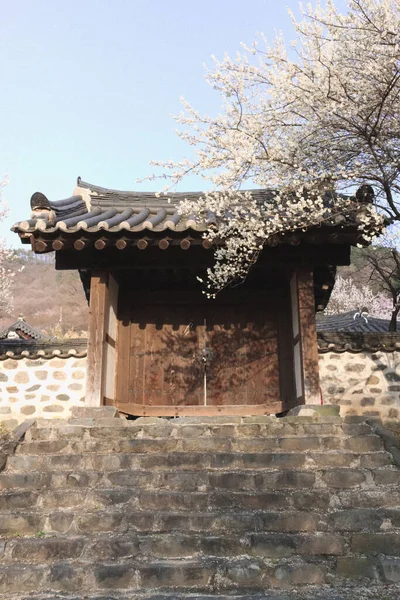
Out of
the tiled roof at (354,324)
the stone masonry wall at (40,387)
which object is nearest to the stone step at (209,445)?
the stone masonry wall at (40,387)

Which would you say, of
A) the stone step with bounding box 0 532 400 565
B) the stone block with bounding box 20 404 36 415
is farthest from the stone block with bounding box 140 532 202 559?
the stone block with bounding box 20 404 36 415

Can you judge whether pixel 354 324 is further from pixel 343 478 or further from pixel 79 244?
pixel 343 478

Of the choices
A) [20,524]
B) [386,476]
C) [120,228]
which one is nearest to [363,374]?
[386,476]

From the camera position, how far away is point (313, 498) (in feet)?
12.9

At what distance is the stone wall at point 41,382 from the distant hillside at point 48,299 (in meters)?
31.2

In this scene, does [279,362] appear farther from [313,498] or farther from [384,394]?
[313,498]

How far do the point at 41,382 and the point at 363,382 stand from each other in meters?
5.33

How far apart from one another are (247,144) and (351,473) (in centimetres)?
397

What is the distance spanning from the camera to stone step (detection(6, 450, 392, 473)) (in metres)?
4.38

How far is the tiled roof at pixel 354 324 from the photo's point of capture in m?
15.1

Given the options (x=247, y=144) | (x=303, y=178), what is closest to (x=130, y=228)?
(x=247, y=144)

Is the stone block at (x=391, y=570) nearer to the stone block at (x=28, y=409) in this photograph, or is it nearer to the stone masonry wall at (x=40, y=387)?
the stone masonry wall at (x=40, y=387)

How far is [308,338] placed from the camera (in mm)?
6066

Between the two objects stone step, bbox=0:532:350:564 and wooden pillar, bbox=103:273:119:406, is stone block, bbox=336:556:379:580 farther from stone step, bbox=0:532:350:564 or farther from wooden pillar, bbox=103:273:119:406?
wooden pillar, bbox=103:273:119:406
